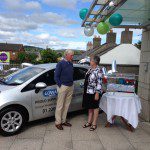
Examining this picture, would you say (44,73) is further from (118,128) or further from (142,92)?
(142,92)

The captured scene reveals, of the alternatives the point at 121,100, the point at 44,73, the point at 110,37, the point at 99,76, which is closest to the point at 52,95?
the point at 44,73

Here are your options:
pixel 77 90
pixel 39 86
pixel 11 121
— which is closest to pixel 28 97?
pixel 39 86

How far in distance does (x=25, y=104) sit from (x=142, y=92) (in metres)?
3.75

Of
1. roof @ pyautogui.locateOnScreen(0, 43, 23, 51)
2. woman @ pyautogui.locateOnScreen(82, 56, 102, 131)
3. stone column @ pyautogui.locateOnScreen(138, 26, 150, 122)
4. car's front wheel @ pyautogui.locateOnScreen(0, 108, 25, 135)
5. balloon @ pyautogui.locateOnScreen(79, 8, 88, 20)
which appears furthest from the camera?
roof @ pyautogui.locateOnScreen(0, 43, 23, 51)

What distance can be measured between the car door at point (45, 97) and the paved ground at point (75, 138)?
376 millimetres

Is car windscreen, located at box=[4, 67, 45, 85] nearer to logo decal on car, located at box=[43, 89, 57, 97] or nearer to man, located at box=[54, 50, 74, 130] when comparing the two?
logo decal on car, located at box=[43, 89, 57, 97]

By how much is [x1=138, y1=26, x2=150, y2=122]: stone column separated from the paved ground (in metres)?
0.91

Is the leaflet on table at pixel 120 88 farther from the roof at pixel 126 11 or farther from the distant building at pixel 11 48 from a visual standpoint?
the distant building at pixel 11 48

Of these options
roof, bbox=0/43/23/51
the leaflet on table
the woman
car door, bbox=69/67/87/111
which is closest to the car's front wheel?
the woman

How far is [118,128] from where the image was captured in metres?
6.41

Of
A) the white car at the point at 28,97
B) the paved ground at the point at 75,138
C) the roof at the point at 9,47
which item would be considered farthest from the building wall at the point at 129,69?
the roof at the point at 9,47

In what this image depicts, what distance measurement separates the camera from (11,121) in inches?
217

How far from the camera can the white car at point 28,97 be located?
17.9ft

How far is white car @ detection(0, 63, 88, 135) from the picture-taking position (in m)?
5.47
